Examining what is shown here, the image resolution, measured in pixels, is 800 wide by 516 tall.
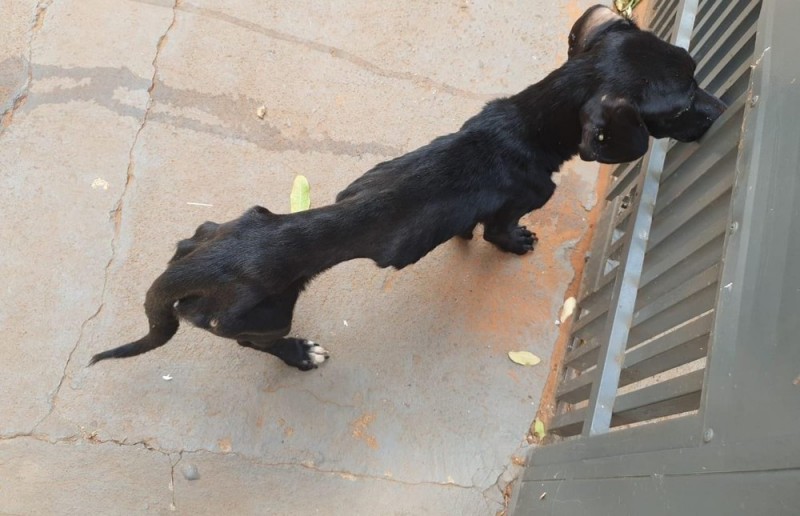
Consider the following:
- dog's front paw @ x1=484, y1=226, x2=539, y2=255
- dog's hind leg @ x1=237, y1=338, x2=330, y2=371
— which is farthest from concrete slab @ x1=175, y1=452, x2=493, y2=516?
dog's front paw @ x1=484, y1=226, x2=539, y2=255

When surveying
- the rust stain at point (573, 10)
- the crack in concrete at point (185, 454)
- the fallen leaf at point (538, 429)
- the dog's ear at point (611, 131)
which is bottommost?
the crack in concrete at point (185, 454)

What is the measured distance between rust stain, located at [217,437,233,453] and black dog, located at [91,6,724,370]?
0.58 meters

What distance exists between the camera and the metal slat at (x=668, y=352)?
2.13 metres

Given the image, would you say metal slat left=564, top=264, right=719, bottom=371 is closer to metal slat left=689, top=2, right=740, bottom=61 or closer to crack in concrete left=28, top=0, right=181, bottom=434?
metal slat left=689, top=2, right=740, bottom=61

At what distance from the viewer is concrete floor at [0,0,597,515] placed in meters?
3.10

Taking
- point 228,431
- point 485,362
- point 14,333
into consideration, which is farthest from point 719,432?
point 14,333

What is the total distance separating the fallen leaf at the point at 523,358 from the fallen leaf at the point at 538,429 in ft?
1.09

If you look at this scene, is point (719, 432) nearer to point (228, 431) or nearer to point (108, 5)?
point (228, 431)

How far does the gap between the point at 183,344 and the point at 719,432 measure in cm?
265

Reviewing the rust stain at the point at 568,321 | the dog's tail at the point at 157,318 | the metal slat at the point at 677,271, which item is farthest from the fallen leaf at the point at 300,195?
the metal slat at the point at 677,271

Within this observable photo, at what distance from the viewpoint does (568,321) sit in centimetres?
357

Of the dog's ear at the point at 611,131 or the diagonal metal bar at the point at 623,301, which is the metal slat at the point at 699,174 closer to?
the diagonal metal bar at the point at 623,301

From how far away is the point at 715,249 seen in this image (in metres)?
2.26

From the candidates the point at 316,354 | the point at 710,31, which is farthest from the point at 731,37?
the point at 316,354
